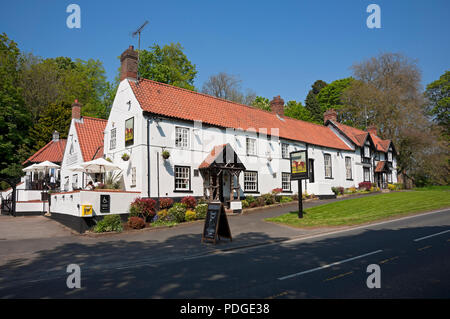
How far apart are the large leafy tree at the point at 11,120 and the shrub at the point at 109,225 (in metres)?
28.1

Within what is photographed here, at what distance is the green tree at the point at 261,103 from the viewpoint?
55.4 metres

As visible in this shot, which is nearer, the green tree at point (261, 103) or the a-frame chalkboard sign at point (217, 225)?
the a-frame chalkboard sign at point (217, 225)

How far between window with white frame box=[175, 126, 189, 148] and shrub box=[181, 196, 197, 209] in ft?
12.7

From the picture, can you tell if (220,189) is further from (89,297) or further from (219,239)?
(89,297)

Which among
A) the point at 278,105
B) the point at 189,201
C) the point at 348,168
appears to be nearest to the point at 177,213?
the point at 189,201

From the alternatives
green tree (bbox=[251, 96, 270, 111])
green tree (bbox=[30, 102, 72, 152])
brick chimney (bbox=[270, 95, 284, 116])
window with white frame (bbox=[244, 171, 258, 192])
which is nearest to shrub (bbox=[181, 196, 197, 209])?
window with white frame (bbox=[244, 171, 258, 192])

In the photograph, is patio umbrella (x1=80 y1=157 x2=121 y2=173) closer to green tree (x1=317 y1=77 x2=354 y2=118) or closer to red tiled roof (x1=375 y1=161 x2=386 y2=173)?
red tiled roof (x1=375 y1=161 x2=386 y2=173)

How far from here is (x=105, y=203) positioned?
18.3m

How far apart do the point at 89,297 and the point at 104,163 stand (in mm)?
15840

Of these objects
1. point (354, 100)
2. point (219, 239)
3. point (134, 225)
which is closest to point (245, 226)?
point (219, 239)

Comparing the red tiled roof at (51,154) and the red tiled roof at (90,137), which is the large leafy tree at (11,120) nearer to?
the red tiled roof at (51,154)

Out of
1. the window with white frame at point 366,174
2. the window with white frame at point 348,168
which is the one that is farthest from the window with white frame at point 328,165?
A: the window with white frame at point 366,174

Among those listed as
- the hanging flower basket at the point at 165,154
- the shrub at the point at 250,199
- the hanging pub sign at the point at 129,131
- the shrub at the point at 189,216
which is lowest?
the shrub at the point at 189,216

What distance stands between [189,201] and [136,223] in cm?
440
